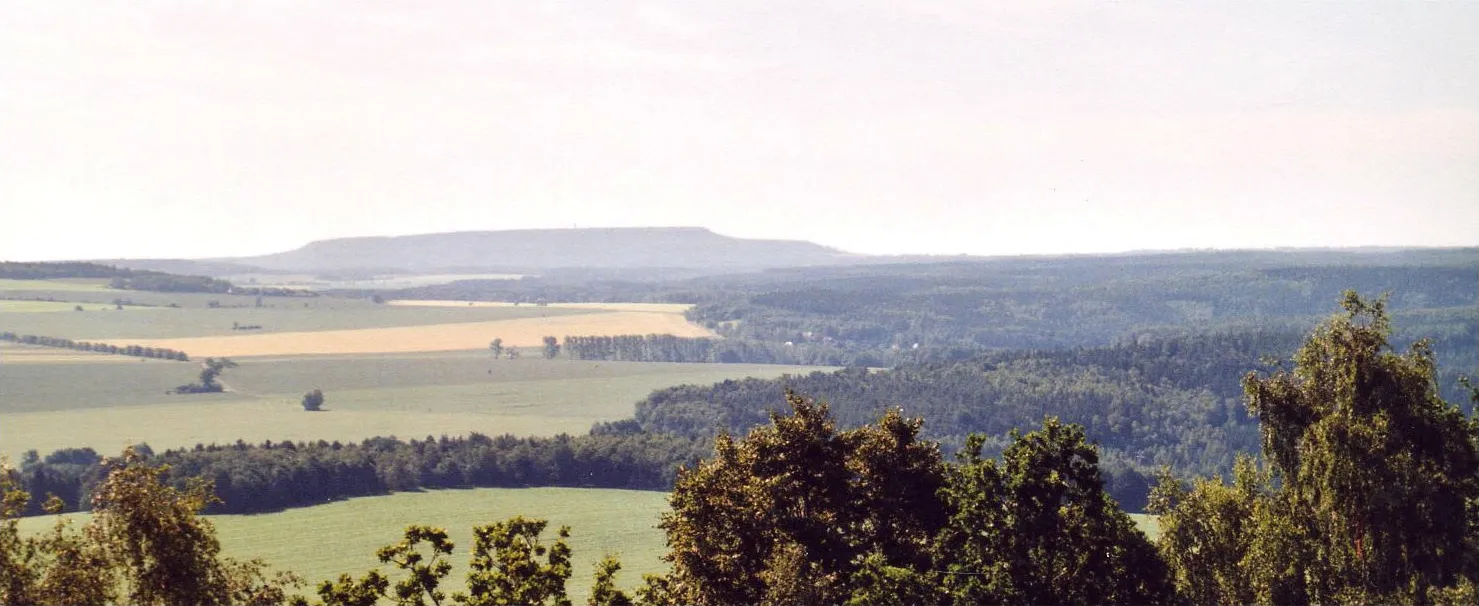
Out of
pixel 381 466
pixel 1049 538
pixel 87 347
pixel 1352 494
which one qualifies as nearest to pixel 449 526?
pixel 381 466

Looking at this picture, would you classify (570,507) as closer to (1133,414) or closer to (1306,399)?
(1306,399)

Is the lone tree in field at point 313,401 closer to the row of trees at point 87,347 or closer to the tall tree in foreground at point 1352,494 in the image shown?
the row of trees at point 87,347

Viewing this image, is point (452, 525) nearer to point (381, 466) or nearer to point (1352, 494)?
point (381, 466)

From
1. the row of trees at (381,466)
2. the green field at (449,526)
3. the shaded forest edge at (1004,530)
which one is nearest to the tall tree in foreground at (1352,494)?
the shaded forest edge at (1004,530)

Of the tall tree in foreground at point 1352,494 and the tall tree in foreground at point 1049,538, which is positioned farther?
the tall tree in foreground at point 1352,494

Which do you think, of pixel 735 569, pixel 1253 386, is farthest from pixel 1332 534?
pixel 735 569
